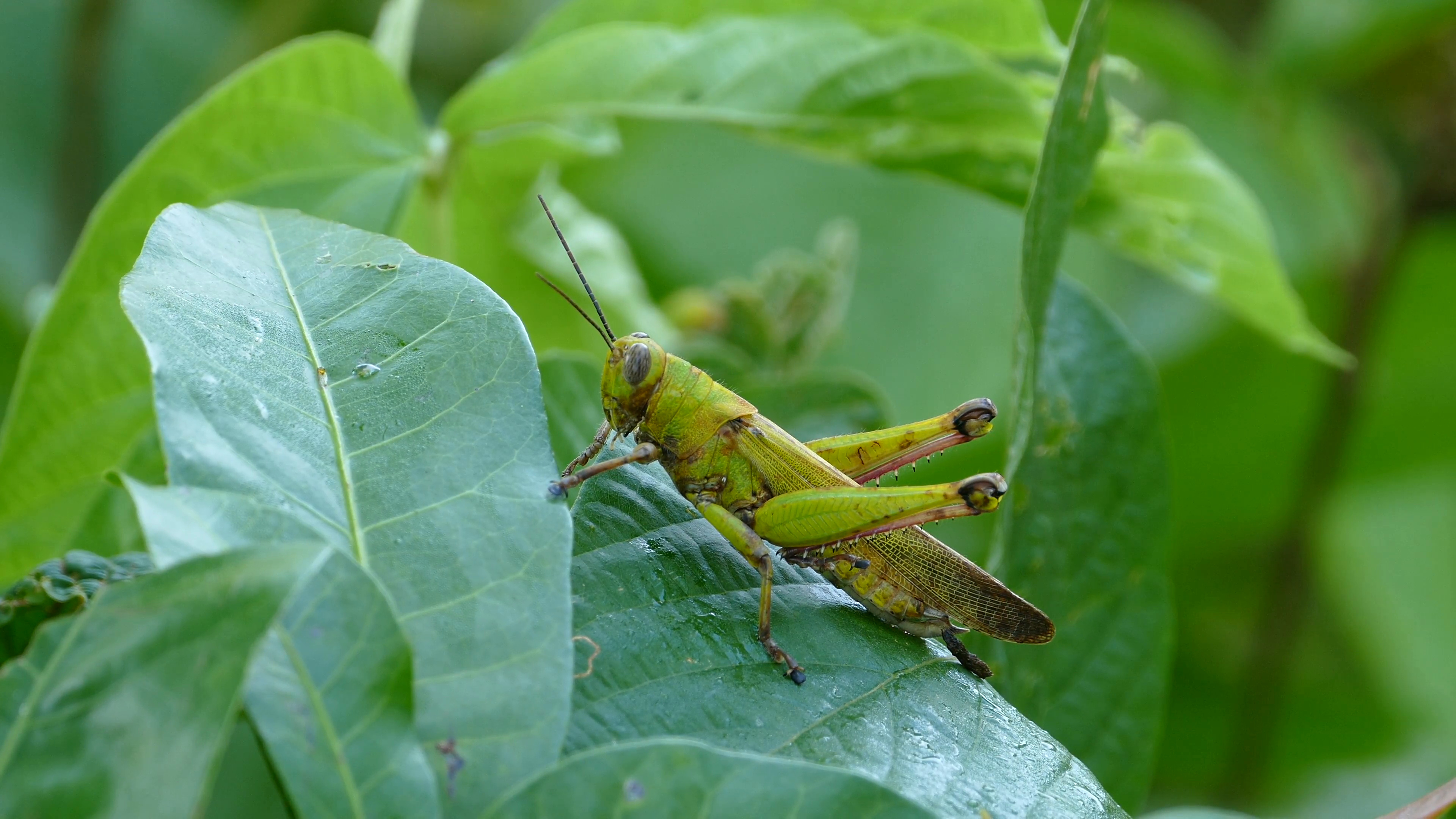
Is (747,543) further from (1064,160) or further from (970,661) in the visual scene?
(1064,160)

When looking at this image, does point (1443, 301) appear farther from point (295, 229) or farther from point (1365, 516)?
point (295, 229)

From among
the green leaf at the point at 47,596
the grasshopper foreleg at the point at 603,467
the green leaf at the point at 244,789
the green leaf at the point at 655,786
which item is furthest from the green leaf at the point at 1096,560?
the green leaf at the point at 244,789

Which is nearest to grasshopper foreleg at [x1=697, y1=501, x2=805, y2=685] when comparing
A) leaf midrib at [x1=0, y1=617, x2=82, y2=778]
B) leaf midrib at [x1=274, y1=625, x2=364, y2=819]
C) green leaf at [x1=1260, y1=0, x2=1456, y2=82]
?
leaf midrib at [x1=274, y1=625, x2=364, y2=819]

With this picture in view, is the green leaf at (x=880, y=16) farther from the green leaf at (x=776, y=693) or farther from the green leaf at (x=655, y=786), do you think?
the green leaf at (x=655, y=786)

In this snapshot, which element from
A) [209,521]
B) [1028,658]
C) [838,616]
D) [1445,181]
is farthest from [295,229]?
[1445,181]

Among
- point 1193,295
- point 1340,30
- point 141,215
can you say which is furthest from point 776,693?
point 1193,295

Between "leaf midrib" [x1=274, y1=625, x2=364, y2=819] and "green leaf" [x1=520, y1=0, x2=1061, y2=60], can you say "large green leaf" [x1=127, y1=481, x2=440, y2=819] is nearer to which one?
"leaf midrib" [x1=274, y1=625, x2=364, y2=819]

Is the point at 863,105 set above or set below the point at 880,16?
Result: below
